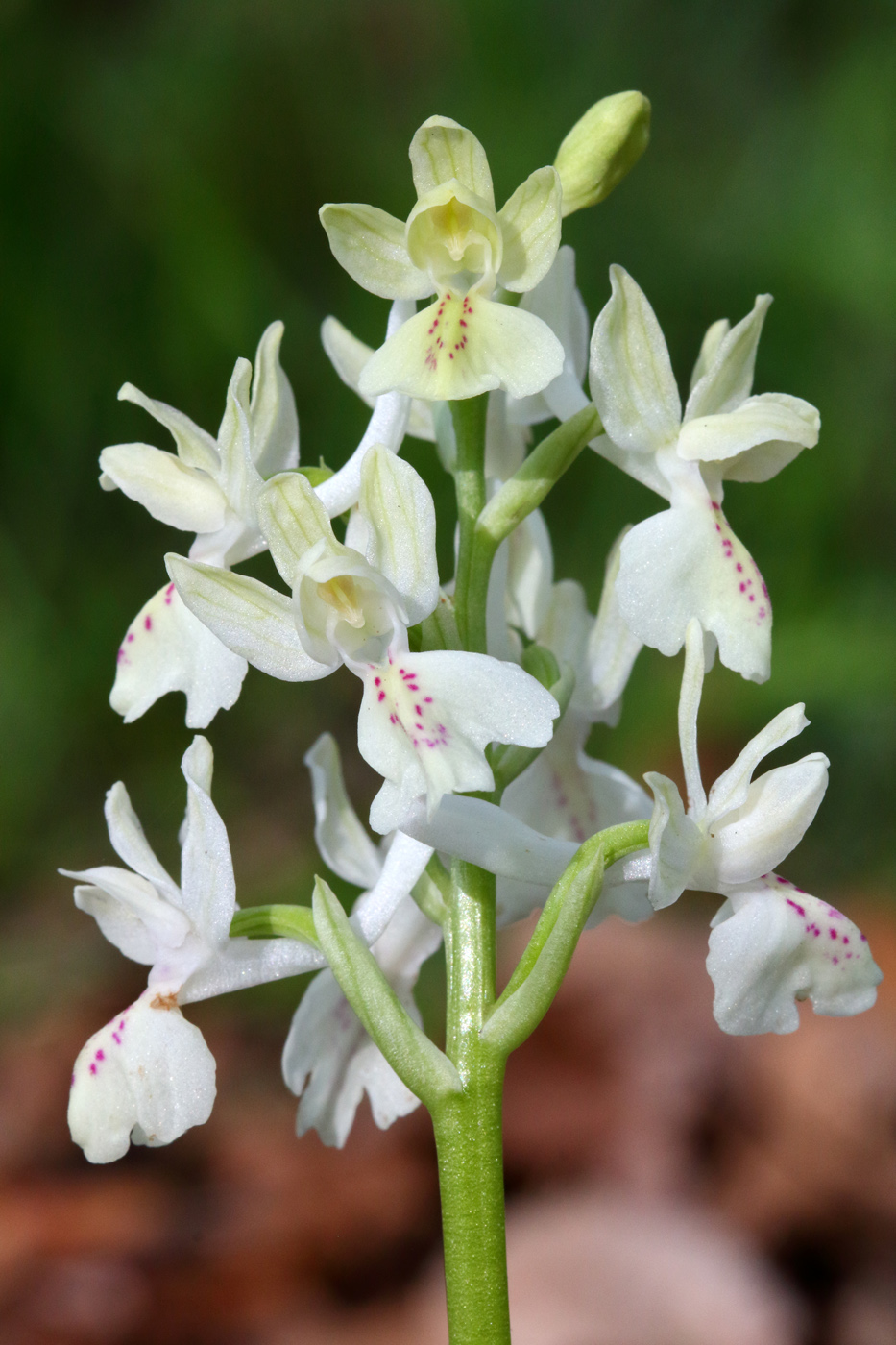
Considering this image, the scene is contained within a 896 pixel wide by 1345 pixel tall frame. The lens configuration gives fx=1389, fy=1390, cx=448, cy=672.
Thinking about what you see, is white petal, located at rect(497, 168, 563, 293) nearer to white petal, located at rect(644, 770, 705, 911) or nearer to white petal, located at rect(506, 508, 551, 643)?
white petal, located at rect(506, 508, 551, 643)

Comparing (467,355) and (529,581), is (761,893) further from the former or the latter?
(467,355)

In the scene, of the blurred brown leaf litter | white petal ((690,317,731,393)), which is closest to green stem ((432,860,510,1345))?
white petal ((690,317,731,393))

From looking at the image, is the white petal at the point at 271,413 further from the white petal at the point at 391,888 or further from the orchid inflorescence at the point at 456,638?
the white petal at the point at 391,888

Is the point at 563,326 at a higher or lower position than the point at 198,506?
higher

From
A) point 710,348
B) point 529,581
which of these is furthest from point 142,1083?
point 710,348

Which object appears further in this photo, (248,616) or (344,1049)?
(344,1049)

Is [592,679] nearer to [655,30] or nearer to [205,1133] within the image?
[205,1133]

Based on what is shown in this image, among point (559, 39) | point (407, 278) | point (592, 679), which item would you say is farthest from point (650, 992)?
point (559, 39)
